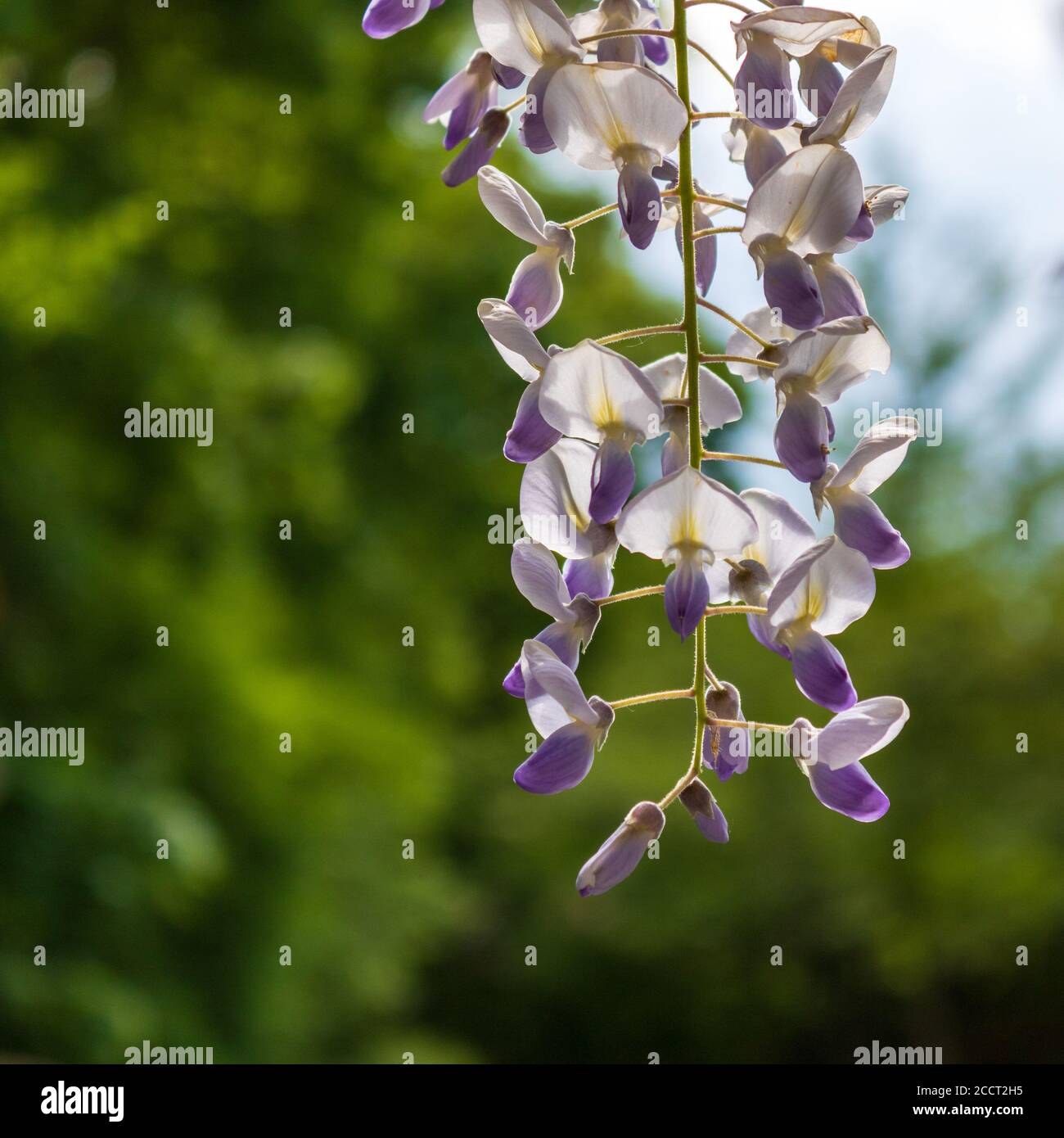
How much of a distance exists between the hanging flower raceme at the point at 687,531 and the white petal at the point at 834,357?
2.8 inches

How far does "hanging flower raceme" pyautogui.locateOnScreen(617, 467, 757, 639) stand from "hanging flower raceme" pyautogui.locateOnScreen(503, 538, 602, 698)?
45 mm

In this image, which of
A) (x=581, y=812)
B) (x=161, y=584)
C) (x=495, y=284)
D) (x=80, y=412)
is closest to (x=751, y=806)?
(x=581, y=812)

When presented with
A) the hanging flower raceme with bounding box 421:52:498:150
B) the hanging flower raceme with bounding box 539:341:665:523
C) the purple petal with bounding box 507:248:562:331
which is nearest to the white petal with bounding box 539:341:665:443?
the hanging flower raceme with bounding box 539:341:665:523

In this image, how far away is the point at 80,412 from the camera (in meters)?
Result: 4.02

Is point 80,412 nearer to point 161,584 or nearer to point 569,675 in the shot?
point 161,584

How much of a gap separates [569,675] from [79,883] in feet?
11.3

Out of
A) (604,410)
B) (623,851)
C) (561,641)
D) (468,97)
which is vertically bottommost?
(623,851)

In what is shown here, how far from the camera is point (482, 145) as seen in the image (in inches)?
28.4

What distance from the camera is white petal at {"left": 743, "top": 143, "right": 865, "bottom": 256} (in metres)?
0.58

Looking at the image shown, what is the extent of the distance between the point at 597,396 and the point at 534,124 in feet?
0.55

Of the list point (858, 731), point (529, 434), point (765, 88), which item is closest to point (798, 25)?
point (765, 88)

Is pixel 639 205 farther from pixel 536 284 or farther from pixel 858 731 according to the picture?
pixel 858 731

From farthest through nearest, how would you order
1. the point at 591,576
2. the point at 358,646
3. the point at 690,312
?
the point at 358,646 → the point at 591,576 → the point at 690,312

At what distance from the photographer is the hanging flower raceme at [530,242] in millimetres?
670
